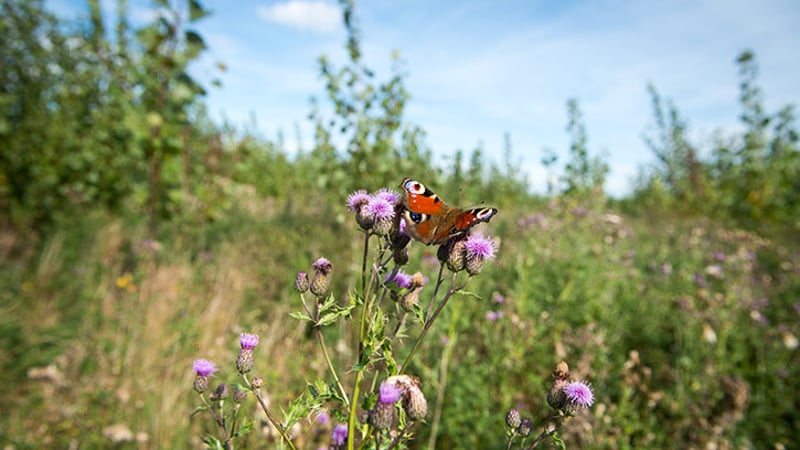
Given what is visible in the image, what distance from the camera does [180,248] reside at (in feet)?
18.4

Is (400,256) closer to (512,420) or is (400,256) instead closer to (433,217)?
(433,217)

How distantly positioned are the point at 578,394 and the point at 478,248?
0.56m

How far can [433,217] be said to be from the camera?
1401mm

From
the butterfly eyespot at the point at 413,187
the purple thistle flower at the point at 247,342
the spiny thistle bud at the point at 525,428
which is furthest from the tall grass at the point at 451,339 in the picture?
the butterfly eyespot at the point at 413,187

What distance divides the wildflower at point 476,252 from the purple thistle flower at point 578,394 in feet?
1.57

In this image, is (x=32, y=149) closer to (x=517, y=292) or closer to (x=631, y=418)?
(x=517, y=292)

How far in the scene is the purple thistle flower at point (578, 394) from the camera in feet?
4.60

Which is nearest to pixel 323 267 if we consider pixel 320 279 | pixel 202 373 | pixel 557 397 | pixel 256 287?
pixel 320 279

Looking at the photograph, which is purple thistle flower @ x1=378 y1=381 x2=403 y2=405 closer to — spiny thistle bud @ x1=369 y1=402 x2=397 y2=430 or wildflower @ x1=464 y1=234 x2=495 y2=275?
spiny thistle bud @ x1=369 y1=402 x2=397 y2=430

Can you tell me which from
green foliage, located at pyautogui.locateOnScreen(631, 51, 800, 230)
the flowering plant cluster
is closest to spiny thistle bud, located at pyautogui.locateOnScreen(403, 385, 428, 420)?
the flowering plant cluster

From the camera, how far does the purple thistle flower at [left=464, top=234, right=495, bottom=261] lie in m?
1.46

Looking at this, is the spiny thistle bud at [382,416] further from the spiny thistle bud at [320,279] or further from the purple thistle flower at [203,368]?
the purple thistle flower at [203,368]

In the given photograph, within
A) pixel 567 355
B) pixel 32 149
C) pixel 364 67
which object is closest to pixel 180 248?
pixel 32 149

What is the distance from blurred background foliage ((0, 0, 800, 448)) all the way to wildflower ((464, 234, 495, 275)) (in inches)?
56.2
